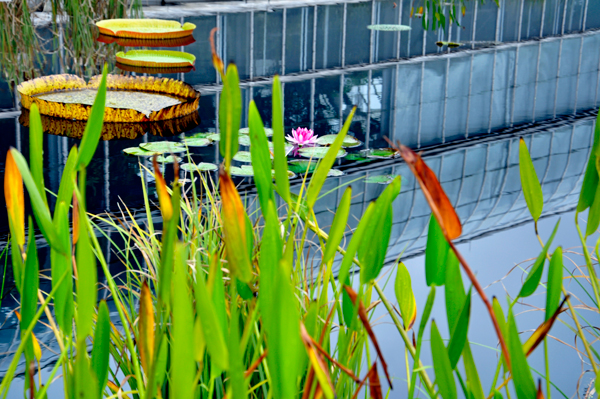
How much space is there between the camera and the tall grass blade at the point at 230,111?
0.57m

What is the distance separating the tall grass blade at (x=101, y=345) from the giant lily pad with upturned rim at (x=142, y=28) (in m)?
4.30

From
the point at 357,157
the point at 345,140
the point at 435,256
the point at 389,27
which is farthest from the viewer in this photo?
the point at 389,27

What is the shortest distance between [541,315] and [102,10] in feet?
12.5

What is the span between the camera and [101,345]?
667 mm

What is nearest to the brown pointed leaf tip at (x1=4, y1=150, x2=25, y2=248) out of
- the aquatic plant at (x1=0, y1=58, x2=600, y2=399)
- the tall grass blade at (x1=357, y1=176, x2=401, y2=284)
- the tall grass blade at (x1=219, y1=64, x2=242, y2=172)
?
the aquatic plant at (x1=0, y1=58, x2=600, y2=399)

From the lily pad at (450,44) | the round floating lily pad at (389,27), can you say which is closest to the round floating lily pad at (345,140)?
the lily pad at (450,44)

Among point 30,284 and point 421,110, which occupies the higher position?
point 30,284

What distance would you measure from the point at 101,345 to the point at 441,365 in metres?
0.35

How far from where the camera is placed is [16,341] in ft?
5.54

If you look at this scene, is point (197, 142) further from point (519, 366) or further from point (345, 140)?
point (519, 366)

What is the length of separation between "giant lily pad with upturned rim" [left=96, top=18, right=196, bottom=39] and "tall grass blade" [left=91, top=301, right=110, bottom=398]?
4298 mm

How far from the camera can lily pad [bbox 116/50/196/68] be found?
18.2 ft

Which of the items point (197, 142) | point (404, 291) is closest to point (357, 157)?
point (197, 142)

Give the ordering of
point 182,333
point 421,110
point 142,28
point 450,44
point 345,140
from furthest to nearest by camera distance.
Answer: point 450,44 → point 142,28 → point 421,110 → point 345,140 → point 182,333
